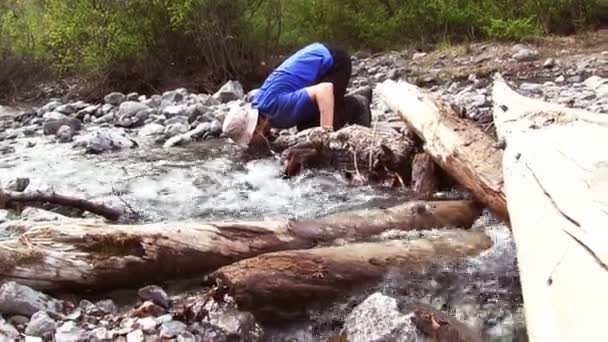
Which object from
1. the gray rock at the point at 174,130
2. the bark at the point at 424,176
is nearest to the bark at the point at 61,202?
the bark at the point at 424,176

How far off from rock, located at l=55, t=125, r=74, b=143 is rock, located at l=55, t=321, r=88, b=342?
6.54 metres

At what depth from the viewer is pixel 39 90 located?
1558 cm

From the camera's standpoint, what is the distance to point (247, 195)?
5695 mm

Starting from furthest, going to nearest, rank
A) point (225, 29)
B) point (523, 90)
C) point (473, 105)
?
point (225, 29) → point (523, 90) → point (473, 105)

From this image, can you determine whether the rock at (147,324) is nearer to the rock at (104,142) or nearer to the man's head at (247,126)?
the man's head at (247,126)

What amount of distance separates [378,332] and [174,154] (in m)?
5.22

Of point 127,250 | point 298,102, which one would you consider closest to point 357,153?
point 298,102

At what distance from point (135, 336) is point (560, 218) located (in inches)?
66.8

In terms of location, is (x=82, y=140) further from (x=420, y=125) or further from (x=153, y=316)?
(x=153, y=316)

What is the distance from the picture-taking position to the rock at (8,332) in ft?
10.2

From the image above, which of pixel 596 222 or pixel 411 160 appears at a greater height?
pixel 596 222

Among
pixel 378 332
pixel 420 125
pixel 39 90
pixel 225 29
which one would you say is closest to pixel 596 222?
pixel 378 332

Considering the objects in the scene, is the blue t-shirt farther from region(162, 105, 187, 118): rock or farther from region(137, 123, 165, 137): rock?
region(162, 105, 187, 118): rock

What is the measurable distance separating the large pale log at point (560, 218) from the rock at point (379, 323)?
0.49 m
